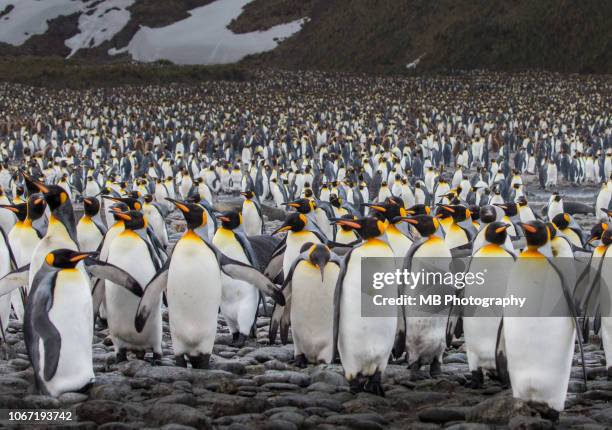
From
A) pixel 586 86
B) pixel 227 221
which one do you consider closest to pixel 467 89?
pixel 586 86

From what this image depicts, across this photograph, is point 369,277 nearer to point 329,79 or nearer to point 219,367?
point 219,367

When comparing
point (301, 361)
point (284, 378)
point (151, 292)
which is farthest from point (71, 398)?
point (301, 361)

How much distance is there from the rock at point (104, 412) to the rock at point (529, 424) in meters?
1.83

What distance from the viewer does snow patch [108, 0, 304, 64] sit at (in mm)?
57656

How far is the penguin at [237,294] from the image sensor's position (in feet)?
21.2

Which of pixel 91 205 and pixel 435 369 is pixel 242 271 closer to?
pixel 435 369

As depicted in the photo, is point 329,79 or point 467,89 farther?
point 329,79

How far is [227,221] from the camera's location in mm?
6680

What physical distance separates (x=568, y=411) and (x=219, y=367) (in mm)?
2129

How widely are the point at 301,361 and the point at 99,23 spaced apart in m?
65.3

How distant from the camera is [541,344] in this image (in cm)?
459

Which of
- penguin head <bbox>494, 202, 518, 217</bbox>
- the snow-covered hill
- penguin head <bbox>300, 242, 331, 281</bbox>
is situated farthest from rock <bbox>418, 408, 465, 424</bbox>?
the snow-covered hill

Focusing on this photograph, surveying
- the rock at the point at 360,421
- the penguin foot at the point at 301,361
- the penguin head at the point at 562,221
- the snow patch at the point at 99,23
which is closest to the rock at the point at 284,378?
the penguin foot at the point at 301,361

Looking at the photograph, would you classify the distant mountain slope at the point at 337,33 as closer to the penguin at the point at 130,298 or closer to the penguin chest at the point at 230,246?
the penguin chest at the point at 230,246
